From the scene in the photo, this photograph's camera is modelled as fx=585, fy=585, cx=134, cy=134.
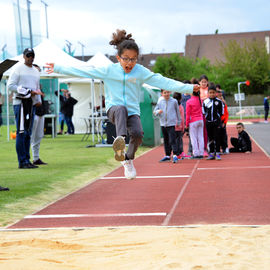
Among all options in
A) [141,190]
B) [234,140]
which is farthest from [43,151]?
[141,190]

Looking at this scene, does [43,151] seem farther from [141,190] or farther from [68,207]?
[68,207]

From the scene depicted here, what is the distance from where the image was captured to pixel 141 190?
9.23 metres

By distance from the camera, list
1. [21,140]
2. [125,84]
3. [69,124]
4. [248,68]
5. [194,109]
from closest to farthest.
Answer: [125,84] → [21,140] → [194,109] → [69,124] → [248,68]

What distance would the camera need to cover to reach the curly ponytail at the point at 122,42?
7.01 m

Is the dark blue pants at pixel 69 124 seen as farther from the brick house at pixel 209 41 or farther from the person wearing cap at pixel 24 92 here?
the brick house at pixel 209 41

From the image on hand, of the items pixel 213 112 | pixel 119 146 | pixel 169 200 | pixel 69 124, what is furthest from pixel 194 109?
pixel 69 124

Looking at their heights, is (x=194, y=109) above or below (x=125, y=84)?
below

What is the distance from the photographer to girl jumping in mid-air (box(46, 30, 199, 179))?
707 cm

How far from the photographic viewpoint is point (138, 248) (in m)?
5.13

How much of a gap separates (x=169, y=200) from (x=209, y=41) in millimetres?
91965

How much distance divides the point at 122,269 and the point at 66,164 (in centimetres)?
885

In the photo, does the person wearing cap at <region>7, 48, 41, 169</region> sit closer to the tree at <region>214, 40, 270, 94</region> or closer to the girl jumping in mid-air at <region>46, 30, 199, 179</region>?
the girl jumping in mid-air at <region>46, 30, 199, 179</region>

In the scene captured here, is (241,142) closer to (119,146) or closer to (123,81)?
(123,81)

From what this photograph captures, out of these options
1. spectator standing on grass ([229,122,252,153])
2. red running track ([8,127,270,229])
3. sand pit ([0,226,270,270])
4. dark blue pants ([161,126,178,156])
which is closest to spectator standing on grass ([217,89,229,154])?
spectator standing on grass ([229,122,252,153])
